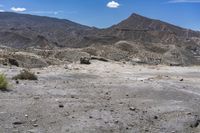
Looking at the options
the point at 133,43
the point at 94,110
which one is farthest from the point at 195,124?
the point at 133,43

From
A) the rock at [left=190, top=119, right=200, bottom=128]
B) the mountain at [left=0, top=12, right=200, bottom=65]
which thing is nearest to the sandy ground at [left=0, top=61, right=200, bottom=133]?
the rock at [left=190, top=119, right=200, bottom=128]

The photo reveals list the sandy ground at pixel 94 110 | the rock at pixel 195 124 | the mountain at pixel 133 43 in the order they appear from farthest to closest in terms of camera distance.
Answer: the mountain at pixel 133 43 → the rock at pixel 195 124 → the sandy ground at pixel 94 110

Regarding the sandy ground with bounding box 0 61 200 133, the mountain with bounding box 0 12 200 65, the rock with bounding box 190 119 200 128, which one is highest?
the mountain with bounding box 0 12 200 65

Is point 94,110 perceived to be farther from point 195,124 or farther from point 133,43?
point 133,43

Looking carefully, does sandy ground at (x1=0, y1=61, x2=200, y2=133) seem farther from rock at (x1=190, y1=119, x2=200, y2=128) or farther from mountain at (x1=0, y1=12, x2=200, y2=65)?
mountain at (x1=0, y1=12, x2=200, y2=65)

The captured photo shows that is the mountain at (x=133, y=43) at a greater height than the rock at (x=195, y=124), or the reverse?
the mountain at (x=133, y=43)

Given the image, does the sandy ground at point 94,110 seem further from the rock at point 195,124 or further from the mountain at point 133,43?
the mountain at point 133,43

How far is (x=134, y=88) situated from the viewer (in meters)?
18.0

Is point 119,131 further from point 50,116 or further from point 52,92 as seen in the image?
point 52,92

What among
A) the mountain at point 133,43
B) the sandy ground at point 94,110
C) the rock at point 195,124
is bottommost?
the rock at point 195,124

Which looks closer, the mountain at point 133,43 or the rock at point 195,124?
the rock at point 195,124

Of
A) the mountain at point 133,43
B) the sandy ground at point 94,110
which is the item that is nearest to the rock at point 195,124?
the sandy ground at point 94,110

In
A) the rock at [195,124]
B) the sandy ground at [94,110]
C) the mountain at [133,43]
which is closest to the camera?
the sandy ground at [94,110]

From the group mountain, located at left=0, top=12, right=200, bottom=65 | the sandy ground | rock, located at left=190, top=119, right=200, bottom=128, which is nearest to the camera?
the sandy ground
